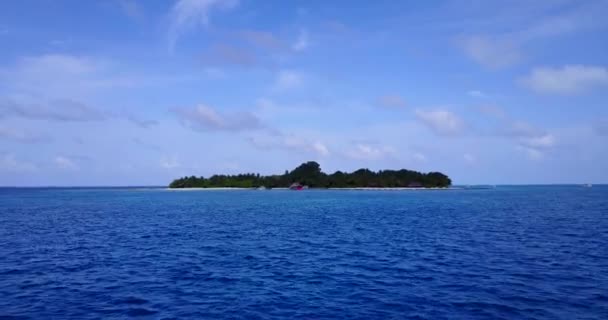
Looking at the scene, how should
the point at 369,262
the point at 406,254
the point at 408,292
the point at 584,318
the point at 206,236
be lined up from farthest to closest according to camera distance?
1. the point at 206,236
2. the point at 406,254
3. the point at 369,262
4. the point at 408,292
5. the point at 584,318

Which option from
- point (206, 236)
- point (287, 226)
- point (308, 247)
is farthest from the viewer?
point (287, 226)

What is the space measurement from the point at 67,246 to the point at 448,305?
109 feet

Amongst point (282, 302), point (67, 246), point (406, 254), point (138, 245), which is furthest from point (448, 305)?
point (67, 246)

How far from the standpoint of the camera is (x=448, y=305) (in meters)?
19.8

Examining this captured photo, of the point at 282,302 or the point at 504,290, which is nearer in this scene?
the point at 282,302

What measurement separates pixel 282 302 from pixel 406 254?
15517mm

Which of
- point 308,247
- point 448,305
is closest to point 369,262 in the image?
point 308,247

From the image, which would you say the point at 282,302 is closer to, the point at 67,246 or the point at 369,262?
the point at 369,262

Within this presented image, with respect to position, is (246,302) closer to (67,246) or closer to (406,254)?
(406,254)

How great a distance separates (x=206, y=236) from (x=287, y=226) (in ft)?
41.3

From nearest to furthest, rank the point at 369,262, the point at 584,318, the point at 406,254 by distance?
the point at 584,318
the point at 369,262
the point at 406,254

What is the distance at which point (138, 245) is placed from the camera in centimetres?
3888

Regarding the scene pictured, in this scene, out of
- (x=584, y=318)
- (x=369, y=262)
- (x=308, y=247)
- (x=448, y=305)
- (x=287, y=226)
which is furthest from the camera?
(x=287, y=226)

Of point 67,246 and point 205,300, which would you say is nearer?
point 205,300
